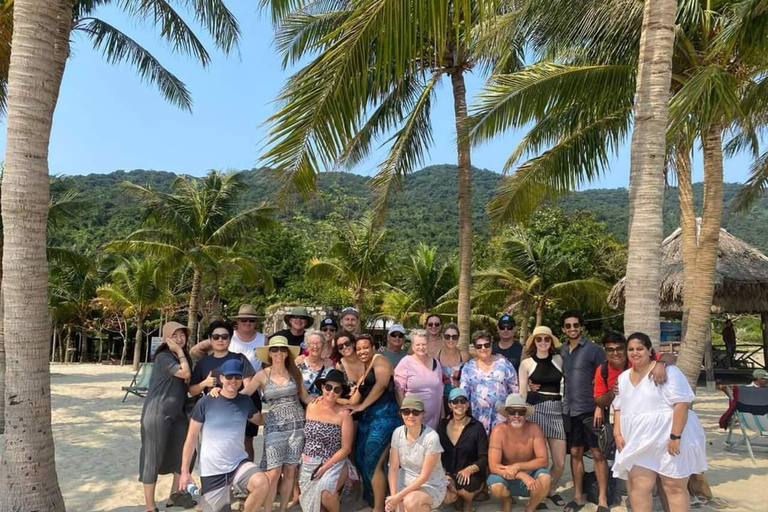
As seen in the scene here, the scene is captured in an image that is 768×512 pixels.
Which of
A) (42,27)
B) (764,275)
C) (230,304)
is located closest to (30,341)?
(42,27)

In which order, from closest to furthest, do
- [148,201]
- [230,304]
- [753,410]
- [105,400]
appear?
[753,410] < [105,400] < [148,201] < [230,304]

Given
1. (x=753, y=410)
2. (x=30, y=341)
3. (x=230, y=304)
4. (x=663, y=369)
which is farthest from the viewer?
(x=230, y=304)

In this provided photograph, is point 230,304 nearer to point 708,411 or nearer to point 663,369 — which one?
point 708,411

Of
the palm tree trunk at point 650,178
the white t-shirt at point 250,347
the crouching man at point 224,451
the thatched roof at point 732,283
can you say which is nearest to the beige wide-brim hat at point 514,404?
the palm tree trunk at point 650,178

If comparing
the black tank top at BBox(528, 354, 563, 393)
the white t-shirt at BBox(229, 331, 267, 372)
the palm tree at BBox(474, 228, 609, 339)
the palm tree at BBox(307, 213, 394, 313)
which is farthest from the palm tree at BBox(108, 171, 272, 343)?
the black tank top at BBox(528, 354, 563, 393)

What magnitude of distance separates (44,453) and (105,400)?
32.8 ft

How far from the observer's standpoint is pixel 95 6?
10.4m

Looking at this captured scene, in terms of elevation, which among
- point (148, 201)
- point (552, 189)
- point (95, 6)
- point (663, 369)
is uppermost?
point (95, 6)

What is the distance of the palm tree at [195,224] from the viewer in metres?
17.7

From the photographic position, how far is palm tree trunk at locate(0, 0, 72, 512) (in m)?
4.33

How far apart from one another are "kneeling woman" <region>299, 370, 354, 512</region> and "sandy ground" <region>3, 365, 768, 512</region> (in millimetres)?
621

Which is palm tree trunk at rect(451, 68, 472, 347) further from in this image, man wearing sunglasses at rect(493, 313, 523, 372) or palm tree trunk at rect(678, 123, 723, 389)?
man wearing sunglasses at rect(493, 313, 523, 372)

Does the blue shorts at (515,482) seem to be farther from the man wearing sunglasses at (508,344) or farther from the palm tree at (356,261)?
the palm tree at (356,261)

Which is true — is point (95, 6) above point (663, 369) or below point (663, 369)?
above
